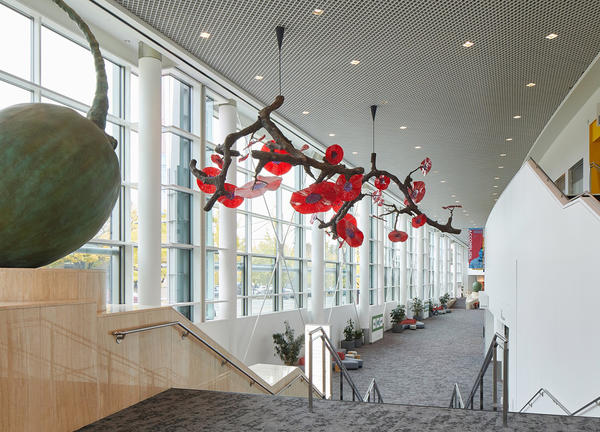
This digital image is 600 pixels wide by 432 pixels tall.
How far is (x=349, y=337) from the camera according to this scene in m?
21.0

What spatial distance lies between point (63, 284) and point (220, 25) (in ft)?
17.6

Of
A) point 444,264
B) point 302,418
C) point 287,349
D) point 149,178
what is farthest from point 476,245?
point 302,418

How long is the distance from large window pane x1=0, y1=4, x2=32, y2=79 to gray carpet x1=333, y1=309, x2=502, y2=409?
31.8 feet

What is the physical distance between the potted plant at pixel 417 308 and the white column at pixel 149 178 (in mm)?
25868

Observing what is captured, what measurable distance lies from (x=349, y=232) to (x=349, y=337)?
15.3 meters

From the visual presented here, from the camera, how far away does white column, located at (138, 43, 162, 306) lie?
902 centimetres

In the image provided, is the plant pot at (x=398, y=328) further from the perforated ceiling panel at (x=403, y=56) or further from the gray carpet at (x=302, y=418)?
the gray carpet at (x=302, y=418)

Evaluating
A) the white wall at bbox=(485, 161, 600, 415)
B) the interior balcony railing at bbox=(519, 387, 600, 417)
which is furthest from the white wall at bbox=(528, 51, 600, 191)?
the interior balcony railing at bbox=(519, 387, 600, 417)

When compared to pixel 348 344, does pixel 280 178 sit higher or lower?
higher

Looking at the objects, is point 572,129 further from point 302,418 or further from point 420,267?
point 420,267

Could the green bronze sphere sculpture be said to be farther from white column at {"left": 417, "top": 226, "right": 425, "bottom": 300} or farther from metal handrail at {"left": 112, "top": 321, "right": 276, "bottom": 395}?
white column at {"left": 417, "top": 226, "right": 425, "bottom": 300}

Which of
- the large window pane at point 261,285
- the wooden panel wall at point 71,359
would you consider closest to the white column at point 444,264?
the large window pane at point 261,285

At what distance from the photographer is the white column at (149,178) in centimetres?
902

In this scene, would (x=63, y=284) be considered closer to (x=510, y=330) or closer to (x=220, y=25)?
(x=220, y=25)
